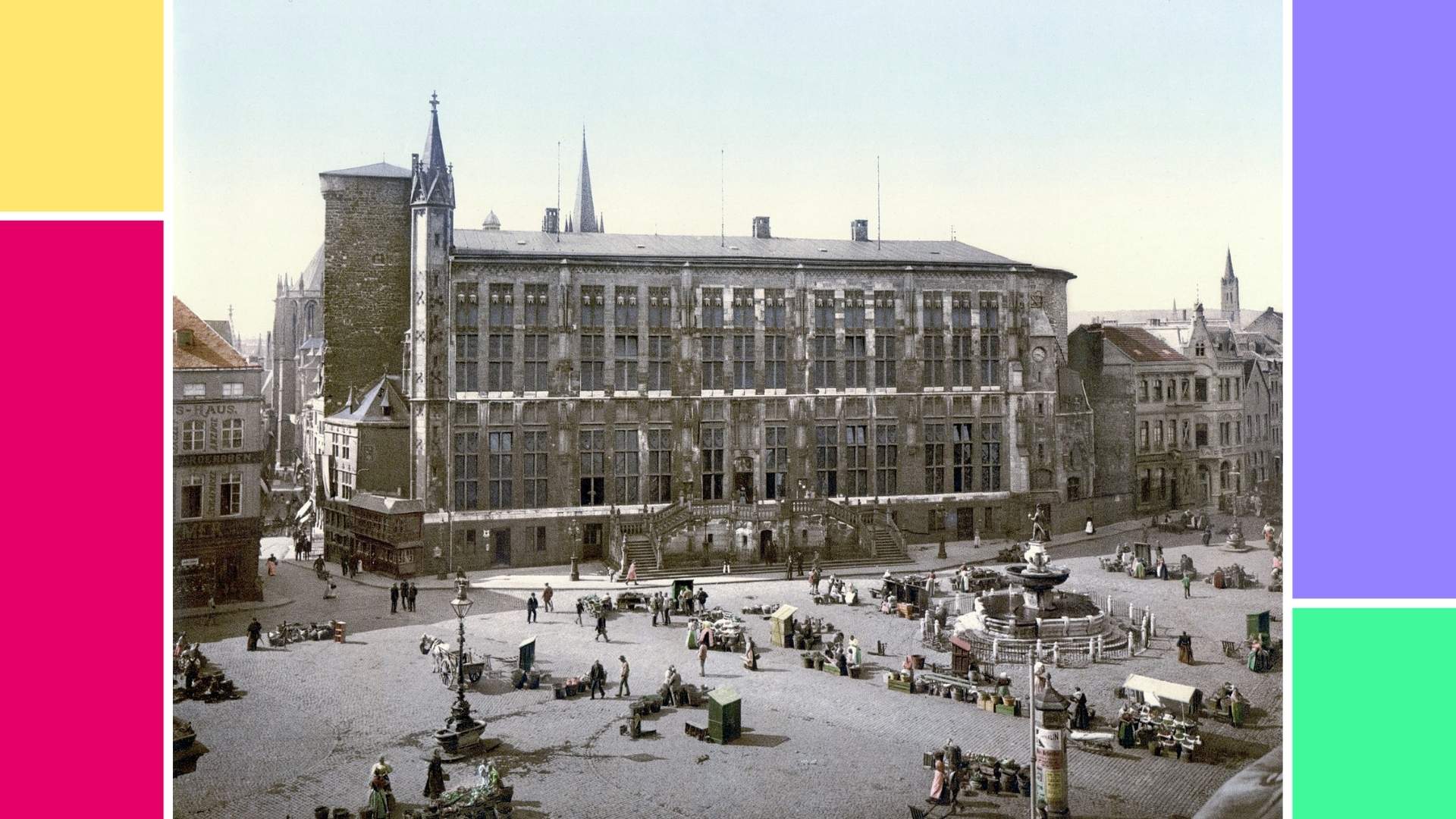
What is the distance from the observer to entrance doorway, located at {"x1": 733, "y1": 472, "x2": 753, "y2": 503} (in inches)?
552

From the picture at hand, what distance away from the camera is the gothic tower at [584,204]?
12.6m

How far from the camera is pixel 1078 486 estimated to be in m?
14.8

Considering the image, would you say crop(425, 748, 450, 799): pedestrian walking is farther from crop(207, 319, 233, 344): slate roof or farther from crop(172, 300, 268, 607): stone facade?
crop(207, 319, 233, 344): slate roof

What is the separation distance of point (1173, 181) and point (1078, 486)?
4349 mm

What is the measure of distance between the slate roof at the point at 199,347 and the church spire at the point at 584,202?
14.1 ft

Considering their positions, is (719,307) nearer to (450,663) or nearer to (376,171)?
(376,171)

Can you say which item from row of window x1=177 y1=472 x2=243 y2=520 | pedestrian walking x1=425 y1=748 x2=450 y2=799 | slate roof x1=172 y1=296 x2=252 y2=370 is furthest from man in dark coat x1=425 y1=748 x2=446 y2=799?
slate roof x1=172 y1=296 x2=252 y2=370

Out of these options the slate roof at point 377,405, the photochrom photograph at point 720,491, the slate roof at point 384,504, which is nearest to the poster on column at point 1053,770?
the photochrom photograph at point 720,491
